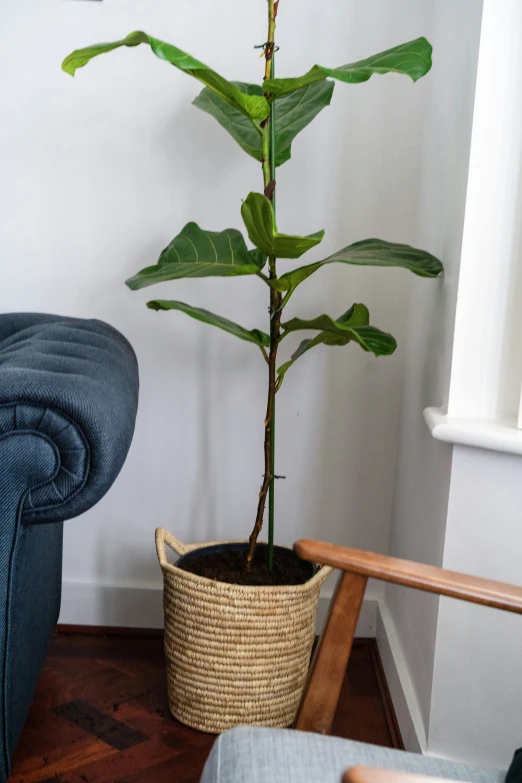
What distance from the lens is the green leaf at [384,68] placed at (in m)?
1.23

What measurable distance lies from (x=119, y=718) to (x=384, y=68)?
4.37ft

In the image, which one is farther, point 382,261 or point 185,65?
point 382,261

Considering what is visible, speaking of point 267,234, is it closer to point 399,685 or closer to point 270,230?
point 270,230

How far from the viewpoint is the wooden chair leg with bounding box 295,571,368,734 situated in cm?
87

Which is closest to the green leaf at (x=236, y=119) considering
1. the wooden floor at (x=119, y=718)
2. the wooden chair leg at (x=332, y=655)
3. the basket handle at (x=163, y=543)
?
the basket handle at (x=163, y=543)

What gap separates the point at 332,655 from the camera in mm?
876

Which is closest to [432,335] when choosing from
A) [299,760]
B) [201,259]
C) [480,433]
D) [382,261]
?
[382,261]

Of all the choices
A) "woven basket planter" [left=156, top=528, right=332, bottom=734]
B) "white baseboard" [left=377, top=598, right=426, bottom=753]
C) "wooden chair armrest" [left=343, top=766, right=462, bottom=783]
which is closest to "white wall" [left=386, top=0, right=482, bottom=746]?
"white baseboard" [left=377, top=598, right=426, bottom=753]

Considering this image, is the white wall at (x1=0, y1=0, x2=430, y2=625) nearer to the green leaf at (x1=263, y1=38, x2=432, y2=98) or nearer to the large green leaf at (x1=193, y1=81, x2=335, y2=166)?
the large green leaf at (x1=193, y1=81, x2=335, y2=166)

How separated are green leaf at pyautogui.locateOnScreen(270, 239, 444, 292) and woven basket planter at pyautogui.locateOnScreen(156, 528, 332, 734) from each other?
58 cm

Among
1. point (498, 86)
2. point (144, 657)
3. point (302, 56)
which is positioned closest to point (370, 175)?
point (302, 56)

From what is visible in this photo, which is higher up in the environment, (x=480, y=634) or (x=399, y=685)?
(x=480, y=634)

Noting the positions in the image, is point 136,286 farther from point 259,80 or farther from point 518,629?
point 518,629

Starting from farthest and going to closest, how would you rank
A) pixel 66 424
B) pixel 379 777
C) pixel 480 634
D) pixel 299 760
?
1. pixel 480 634
2. pixel 66 424
3. pixel 299 760
4. pixel 379 777
